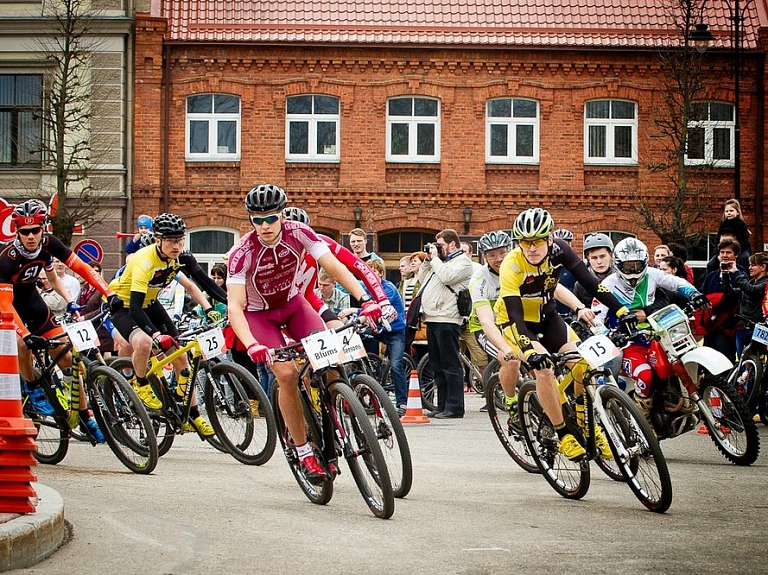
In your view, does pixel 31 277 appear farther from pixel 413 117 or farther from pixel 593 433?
pixel 413 117

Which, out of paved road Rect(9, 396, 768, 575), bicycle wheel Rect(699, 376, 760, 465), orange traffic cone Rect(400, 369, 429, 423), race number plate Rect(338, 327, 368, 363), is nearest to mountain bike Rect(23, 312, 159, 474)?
paved road Rect(9, 396, 768, 575)

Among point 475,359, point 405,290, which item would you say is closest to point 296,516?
point 475,359

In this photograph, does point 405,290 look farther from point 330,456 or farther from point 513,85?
point 513,85

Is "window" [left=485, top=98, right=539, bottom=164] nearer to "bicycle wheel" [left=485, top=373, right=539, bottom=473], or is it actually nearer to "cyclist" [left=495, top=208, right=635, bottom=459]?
"bicycle wheel" [left=485, top=373, right=539, bottom=473]

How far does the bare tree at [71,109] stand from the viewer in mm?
30953

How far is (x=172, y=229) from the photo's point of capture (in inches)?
463

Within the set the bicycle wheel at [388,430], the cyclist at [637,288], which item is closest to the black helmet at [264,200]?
the bicycle wheel at [388,430]

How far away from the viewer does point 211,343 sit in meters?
11.4

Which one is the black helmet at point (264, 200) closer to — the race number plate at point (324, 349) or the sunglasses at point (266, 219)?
the sunglasses at point (266, 219)

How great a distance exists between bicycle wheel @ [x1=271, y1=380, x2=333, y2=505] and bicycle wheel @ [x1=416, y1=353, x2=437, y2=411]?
8.48 meters

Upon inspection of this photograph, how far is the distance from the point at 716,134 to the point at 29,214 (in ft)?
83.5

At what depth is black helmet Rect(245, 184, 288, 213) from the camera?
29.2 feet

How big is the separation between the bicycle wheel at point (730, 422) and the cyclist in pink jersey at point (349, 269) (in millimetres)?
2921

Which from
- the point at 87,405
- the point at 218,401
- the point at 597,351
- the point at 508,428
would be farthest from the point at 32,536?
the point at 508,428
